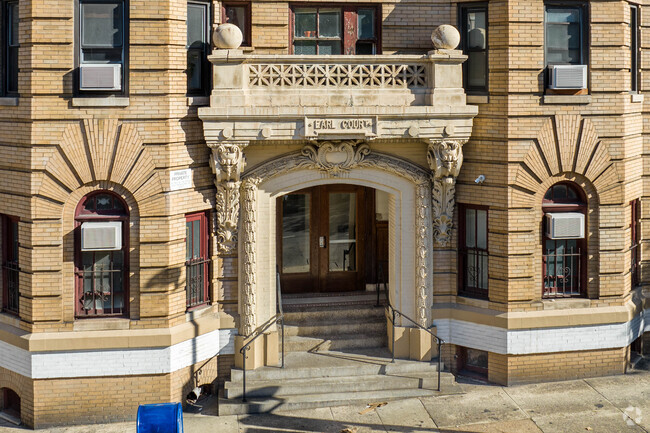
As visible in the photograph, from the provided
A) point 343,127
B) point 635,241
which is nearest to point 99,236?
point 343,127

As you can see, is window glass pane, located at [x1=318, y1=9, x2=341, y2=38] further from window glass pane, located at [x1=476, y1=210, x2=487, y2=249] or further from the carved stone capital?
window glass pane, located at [x1=476, y1=210, x2=487, y2=249]

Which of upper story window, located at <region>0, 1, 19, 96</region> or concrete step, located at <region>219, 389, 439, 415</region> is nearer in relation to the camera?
upper story window, located at <region>0, 1, 19, 96</region>

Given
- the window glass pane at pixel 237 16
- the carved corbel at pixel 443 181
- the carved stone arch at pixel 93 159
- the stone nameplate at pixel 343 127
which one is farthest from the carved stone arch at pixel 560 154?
the carved stone arch at pixel 93 159

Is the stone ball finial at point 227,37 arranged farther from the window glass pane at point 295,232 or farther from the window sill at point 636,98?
the window sill at point 636,98

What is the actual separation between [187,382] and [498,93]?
23.9 feet

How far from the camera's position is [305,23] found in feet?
51.8

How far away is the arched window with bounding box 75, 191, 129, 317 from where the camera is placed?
14.3 m

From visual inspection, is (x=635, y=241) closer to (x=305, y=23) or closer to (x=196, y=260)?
(x=305, y=23)

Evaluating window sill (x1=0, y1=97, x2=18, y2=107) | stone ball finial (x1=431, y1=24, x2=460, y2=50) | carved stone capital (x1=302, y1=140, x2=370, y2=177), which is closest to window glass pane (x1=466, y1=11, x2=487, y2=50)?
stone ball finial (x1=431, y1=24, x2=460, y2=50)

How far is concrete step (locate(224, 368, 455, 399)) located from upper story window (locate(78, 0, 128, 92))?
5452 millimetres

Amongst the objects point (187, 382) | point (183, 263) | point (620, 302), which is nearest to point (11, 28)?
point (183, 263)

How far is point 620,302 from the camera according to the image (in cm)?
1606

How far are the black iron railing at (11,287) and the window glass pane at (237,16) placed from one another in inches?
219

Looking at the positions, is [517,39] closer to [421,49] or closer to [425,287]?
[421,49]
